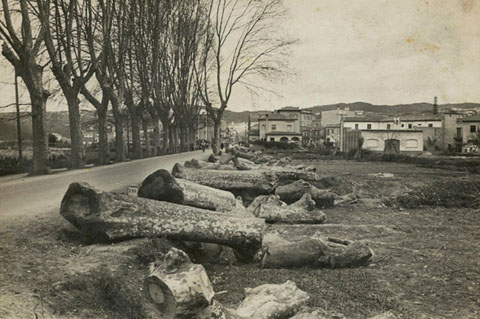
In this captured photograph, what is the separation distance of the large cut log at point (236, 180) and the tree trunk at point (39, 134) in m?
5.12

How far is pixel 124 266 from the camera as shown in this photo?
412 centimetres

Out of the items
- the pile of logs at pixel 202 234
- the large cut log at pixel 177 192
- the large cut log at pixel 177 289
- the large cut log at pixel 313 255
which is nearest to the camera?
the large cut log at pixel 177 289

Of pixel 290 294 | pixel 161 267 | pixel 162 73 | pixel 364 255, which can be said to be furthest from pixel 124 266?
pixel 162 73

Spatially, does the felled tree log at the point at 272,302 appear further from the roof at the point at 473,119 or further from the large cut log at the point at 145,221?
the roof at the point at 473,119

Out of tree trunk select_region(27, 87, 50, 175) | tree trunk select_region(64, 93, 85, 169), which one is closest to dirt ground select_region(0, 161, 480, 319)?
tree trunk select_region(27, 87, 50, 175)

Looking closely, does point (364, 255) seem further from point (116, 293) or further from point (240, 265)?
point (116, 293)

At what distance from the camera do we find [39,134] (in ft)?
A: 38.4

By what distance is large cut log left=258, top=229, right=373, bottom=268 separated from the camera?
206 inches

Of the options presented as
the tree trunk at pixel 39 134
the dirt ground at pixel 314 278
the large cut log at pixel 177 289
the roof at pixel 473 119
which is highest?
the roof at pixel 473 119

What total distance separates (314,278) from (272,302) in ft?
5.12

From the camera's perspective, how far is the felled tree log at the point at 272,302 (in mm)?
3320

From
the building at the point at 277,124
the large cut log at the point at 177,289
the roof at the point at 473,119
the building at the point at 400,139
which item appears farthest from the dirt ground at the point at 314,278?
the building at the point at 277,124

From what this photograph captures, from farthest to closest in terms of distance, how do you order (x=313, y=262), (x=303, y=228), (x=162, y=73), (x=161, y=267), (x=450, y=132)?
(x=450, y=132) < (x=162, y=73) < (x=303, y=228) < (x=313, y=262) < (x=161, y=267)

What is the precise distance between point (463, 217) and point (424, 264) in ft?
14.0
